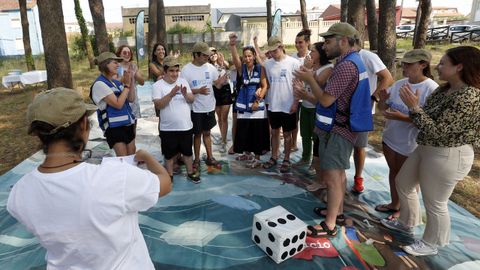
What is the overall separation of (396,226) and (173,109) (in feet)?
8.33

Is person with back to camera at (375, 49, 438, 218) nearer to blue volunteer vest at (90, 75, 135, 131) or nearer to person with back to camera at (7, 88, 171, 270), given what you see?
person with back to camera at (7, 88, 171, 270)

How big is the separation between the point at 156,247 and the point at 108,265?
1.52 meters

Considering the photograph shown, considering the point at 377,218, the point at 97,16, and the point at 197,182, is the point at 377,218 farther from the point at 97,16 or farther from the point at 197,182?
the point at 97,16

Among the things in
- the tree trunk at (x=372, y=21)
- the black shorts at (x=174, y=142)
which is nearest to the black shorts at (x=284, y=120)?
the black shorts at (x=174, y=142)

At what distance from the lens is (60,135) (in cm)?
114

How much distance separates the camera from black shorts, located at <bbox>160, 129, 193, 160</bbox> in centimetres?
369

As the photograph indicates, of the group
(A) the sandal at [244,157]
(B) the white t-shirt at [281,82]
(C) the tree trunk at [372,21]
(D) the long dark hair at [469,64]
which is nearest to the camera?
(D) the long dark hair at [469,64]

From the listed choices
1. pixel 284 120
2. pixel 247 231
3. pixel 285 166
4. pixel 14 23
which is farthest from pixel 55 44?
pixel 14 23

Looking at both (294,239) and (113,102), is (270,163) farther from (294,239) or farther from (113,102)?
(113,102)

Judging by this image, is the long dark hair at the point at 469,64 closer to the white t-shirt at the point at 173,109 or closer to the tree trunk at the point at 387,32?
the white t-shirt at the point at 173,109

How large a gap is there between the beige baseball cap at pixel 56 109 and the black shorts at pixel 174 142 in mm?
2526

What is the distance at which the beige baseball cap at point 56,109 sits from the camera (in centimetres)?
109

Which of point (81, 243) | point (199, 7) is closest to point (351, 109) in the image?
point (81, 243)

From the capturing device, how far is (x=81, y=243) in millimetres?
1113
